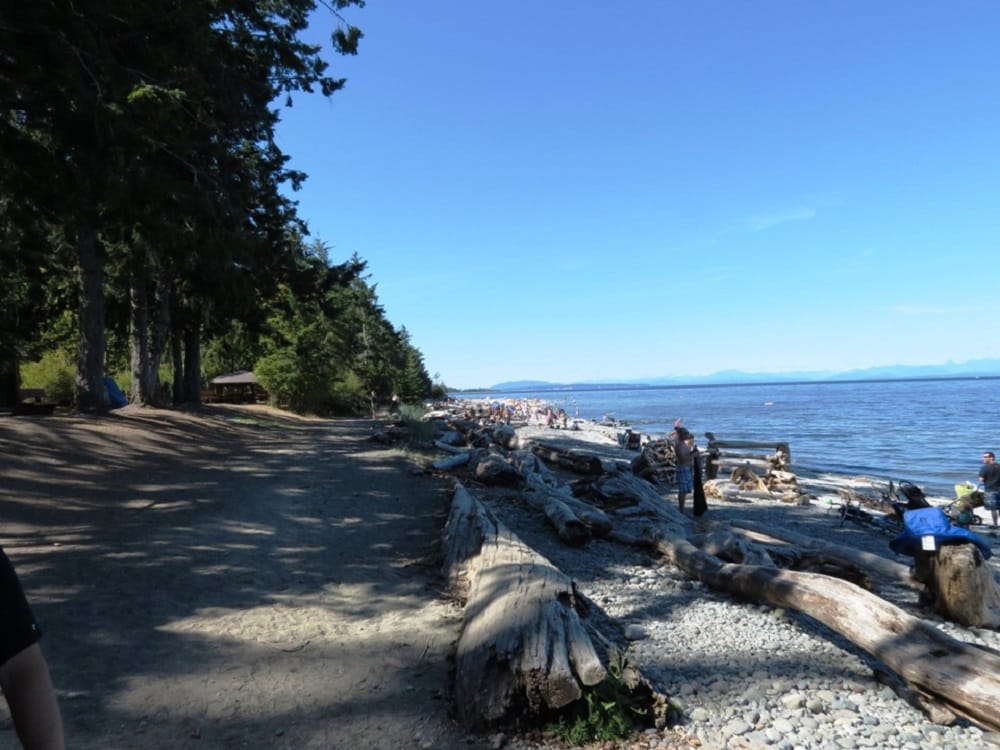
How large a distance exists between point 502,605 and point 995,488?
Answer: 14.6 meters

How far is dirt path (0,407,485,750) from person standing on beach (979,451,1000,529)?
1223 cm

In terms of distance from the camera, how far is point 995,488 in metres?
13.5

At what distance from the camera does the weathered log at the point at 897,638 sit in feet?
11.2

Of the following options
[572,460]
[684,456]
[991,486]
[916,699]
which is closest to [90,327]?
[572,460]

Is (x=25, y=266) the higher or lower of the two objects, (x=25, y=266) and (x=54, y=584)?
the higher

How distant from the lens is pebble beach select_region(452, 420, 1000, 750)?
333 cm

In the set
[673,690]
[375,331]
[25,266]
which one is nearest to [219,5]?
[25,266]

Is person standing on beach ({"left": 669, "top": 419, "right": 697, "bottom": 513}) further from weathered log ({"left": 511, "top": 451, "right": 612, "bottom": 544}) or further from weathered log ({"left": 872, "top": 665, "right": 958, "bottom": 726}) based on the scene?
weathered log ({"left": 872, "top": 665, "right": 958, "bottom": 726})

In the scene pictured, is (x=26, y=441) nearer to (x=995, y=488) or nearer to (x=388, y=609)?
(x=388, y=609)

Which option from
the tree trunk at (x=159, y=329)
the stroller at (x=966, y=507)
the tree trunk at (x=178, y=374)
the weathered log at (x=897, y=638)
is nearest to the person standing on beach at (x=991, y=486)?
the stroller at (x=966, y=507)

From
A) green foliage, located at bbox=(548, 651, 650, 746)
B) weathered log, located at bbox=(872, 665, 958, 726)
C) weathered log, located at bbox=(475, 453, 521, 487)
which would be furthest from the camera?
weathered log, located at bbox=(475, 453, 521, 487)

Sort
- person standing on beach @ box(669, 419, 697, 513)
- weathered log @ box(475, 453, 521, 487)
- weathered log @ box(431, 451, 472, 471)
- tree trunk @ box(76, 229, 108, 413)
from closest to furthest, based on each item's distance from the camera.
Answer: person standing on beach @ box(669, 419, 697, 513) < weathered log @ box(475, 453, 521, 487) < weathered log @ box(431, 451, 472, 471) < tree trunk @ box(76, 229, 108, 413)

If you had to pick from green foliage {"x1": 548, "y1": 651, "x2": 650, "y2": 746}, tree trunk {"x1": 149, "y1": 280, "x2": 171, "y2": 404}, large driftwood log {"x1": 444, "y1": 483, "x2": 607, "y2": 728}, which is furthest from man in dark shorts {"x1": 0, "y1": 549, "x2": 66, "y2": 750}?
tree trunk {"x1": 149, "y1": 280, "x2": 171, "y2": 404}

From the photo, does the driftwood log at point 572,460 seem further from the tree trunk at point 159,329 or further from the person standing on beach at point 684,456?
the tree trunk at point 159,329
